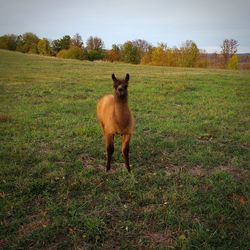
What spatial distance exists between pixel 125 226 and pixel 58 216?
1.03 meters

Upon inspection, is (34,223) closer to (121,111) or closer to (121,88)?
(121,111)

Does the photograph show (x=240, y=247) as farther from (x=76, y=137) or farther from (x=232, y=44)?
(x=232, y=44)

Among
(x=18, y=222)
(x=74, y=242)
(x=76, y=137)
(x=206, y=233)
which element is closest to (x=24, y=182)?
(x=18, y=222)

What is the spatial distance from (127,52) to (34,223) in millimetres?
62565

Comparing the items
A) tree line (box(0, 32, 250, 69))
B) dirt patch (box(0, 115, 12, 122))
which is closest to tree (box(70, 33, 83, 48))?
tree line (box(0, 32, 250, 69))

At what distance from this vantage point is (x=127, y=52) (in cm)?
6525

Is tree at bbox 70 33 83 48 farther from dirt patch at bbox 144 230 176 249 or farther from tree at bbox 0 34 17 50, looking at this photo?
dirt patch at bbox 144 230 176 249

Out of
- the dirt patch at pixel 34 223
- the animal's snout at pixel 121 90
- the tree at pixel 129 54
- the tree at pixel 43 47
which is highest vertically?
the tree at pixel 43 47

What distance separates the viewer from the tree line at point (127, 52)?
2410 inches

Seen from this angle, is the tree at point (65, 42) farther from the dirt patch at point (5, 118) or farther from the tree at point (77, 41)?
the dirt patch at point (5, 118)

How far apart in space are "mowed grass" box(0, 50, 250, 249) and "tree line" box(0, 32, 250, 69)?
51.0 meters

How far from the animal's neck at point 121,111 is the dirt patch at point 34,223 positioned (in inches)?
87.9

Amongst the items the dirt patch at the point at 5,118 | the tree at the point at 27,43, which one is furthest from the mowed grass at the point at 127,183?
the tree at the point at 27,43

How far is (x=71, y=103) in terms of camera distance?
12.9 metres
